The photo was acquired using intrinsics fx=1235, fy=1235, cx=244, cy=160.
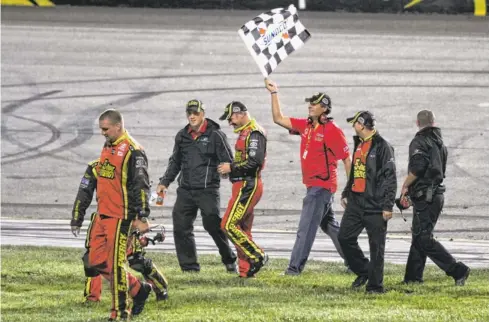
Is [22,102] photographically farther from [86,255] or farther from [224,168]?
Answer: [86,255]

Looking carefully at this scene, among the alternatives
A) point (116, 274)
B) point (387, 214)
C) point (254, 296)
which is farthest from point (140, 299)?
point (387, 214)

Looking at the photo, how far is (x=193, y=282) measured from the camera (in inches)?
462

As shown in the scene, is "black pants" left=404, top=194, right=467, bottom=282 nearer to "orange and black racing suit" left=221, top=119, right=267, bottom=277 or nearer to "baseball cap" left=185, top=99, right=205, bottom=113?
"orange and black racing suit" left=221, top=119, right=267, bottom=277

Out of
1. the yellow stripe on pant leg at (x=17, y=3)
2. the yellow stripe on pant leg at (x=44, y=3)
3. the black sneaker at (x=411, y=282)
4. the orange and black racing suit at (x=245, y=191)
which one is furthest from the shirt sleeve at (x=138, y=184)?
the yellow stripe on pant leg at (x=44, y=3)

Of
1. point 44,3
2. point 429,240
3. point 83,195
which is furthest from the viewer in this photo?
point 44,3

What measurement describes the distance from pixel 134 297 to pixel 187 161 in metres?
2.86

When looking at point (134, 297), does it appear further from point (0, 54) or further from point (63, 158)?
point (0, 54)

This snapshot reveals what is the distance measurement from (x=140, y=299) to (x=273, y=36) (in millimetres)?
4107

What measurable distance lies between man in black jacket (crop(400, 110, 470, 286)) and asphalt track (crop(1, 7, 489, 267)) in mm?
2244

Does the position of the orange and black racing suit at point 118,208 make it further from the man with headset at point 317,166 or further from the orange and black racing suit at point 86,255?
the man with headset at point 317,166

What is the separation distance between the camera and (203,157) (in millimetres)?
12438

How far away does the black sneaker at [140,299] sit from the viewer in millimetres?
9898

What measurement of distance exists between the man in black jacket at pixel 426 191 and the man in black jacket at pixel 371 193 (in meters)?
0.42

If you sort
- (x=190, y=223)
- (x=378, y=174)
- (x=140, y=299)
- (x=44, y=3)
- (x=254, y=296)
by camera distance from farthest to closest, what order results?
(x=44, y=3) → (x=190, y=223) → (x=378, y=174) → (x=254, y=296) → (x=140, y=299)
